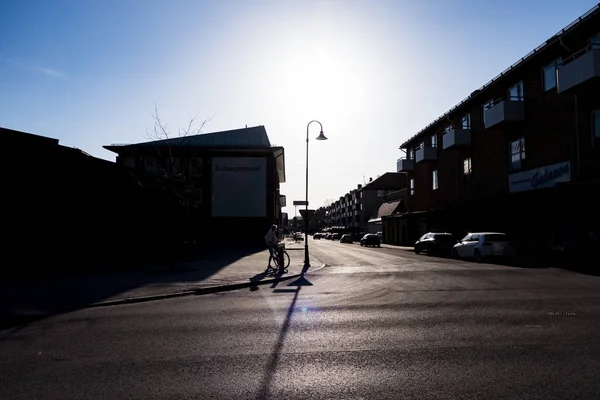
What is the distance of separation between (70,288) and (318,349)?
30.9ft

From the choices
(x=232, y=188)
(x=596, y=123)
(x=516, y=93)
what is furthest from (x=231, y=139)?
(x=596, y=123)

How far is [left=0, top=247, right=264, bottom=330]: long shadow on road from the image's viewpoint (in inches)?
370

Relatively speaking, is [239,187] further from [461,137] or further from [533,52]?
[533,52]

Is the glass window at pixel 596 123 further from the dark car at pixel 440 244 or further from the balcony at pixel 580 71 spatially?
the dark car at pixel 440 244

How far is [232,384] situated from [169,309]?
17.8 feet

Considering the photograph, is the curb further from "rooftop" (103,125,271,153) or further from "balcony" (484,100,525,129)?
"rooftop" (103,125,271,153)

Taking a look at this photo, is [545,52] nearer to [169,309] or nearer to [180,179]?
[180,179]

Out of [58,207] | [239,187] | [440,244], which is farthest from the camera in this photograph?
[239,187]

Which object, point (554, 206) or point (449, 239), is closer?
point (554, 206)

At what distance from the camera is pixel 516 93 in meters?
27.8

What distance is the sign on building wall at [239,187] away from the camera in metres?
46.1

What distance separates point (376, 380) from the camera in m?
4.79

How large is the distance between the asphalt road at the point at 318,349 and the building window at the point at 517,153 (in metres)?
18.3

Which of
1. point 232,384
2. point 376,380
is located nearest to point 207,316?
point 232,384
